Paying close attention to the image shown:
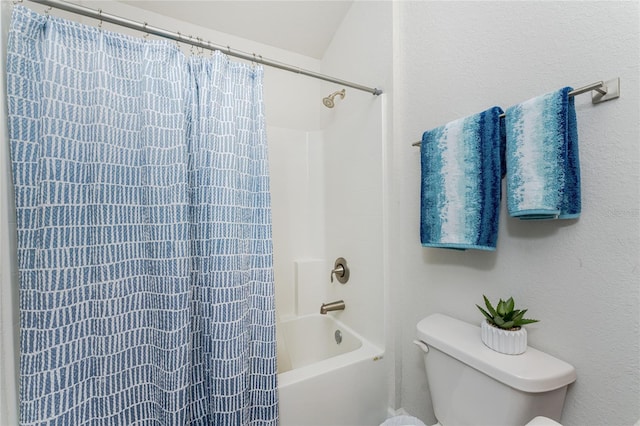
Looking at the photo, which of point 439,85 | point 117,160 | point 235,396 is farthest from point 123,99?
point 439,85

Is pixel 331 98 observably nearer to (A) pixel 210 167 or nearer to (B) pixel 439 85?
(B) pixel 439 85

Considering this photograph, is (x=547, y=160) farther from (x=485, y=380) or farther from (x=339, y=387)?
(x=339, y=387)

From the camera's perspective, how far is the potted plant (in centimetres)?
79

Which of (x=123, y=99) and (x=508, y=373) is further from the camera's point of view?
(x=123, y=99)

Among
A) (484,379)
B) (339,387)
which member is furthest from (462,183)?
(339,387)

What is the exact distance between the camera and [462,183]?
37.6 inches

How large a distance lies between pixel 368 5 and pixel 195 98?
1.13m

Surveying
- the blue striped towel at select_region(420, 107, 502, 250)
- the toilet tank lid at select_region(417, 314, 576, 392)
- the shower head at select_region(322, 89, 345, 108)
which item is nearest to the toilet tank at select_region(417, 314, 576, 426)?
the toilet tank lid at select_region(417, 314, 576, 392)

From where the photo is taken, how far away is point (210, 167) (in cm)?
94

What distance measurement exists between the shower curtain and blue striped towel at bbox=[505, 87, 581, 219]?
851mm

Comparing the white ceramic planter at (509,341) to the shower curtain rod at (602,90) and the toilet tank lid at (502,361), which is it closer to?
the toilet tank lid at (502,361)

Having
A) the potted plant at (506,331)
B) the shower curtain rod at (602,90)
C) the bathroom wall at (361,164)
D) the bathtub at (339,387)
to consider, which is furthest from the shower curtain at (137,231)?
the shower curtain rod at (602,90)

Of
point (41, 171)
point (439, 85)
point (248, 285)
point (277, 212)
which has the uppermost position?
point (439, 85)

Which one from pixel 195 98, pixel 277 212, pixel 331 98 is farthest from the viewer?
pixel 277 212
